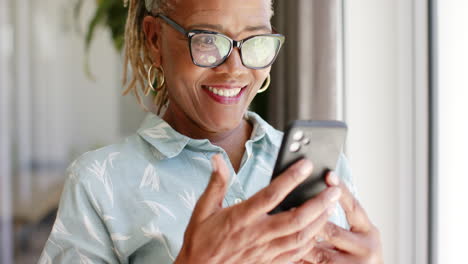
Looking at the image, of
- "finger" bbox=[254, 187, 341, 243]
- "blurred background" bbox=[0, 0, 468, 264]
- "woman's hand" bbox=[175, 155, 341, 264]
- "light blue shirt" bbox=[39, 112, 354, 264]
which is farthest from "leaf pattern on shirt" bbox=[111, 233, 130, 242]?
"blurred background" bbox=[0, 0, 468, 264]

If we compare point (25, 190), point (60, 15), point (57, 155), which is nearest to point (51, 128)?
point (57, 155)

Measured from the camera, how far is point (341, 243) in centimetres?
77

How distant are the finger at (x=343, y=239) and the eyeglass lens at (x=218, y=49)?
36cm

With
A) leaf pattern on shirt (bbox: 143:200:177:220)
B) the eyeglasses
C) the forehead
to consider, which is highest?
the forehead

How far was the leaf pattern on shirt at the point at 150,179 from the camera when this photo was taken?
3.20 feet

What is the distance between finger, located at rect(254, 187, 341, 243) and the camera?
0.69 metres

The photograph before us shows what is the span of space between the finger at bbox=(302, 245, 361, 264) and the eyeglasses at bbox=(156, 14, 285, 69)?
367 mm

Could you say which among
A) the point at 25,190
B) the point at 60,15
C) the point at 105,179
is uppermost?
the point at 60,15

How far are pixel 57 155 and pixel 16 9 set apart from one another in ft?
3.25

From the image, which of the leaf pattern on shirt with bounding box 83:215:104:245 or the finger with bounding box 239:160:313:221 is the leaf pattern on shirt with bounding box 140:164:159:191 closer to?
the leaf pattern on shirt with bounding box 83:215:104:245

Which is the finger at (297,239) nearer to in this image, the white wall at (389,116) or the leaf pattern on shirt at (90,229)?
the leaf pattern on shirt at (90,229)

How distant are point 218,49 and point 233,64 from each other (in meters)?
0.04
